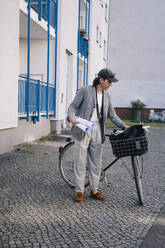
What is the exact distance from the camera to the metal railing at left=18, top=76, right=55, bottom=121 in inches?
320

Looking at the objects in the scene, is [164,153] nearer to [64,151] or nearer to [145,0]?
[64,151]

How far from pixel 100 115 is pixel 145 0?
2387cm

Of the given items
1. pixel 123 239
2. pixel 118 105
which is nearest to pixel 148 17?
pixel 118 105

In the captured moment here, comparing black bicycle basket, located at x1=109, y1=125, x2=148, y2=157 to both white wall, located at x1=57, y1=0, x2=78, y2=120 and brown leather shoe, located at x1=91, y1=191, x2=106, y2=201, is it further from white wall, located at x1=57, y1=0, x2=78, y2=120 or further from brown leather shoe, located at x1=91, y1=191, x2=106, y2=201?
white wall, located at x1=57, y1=0, x2=78, y2=120

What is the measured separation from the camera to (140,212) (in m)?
3.90

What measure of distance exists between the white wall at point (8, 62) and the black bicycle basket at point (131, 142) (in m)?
3.24

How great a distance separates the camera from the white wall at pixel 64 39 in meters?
11.1

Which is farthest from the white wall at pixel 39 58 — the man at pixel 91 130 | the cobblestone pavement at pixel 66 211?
the man at pixel 91 130

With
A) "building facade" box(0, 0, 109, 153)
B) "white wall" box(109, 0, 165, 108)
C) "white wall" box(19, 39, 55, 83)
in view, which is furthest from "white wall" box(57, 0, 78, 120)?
"white wall" box(109, 0, 165, 108)

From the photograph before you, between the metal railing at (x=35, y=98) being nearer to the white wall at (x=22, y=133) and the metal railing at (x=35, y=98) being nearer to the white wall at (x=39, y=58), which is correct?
→ the white wall at (x=22, y=133)

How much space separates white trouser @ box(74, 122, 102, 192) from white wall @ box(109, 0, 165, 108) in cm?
2186

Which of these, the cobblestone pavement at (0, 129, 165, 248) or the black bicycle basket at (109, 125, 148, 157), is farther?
the black bicycle basket at (109, 125, 148, 157)

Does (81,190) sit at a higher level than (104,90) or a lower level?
Result: lower

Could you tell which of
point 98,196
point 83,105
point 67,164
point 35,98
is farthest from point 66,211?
point 35,98
